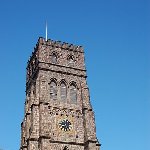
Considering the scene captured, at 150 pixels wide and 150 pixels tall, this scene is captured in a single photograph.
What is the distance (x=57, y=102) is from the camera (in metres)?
46.8

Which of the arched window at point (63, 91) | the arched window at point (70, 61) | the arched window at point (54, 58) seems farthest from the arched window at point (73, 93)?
the arched window at point (54, 58)

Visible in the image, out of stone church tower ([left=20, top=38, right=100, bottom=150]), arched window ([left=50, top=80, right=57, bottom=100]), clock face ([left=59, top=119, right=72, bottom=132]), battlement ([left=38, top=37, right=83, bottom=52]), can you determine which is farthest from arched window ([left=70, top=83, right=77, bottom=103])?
battlement ([left=38, top=37, right=83, bottom=52])

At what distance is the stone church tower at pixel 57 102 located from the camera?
42781 millimetres

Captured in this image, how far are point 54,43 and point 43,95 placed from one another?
35.5 ft

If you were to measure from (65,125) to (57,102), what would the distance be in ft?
11.9

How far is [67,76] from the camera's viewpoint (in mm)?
50094

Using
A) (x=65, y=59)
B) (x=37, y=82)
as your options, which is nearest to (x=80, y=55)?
(x=65, y=59)

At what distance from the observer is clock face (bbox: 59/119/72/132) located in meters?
44.4

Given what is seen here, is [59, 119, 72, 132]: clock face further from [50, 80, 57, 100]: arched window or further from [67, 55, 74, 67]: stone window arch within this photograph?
[67, 55, 74, 67]: stone window arch

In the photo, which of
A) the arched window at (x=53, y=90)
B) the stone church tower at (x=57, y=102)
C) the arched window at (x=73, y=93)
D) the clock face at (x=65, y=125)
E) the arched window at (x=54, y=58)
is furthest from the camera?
the arched window at (x=54, y=58)

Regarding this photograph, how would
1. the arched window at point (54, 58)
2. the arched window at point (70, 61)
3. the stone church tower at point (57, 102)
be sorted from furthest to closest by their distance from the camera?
1. the arched window at point (70, 61)
2. the arched window at point (54, 58)
3. the stone church tower at point (57, 102)

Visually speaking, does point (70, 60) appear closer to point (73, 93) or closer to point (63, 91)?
point (73, 93)

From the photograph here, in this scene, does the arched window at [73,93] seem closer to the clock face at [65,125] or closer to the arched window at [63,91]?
the arched window at [63,91]

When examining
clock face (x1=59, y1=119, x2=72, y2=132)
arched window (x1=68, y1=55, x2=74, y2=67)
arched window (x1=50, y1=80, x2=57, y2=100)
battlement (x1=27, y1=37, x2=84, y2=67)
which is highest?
battlement (x1=27, y1=37, x2=84, y2=67)
